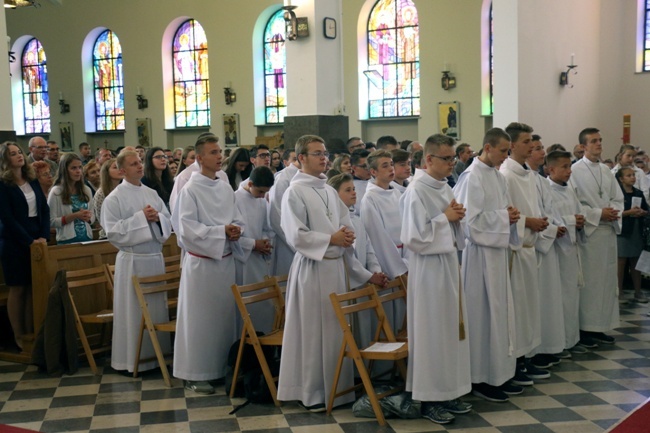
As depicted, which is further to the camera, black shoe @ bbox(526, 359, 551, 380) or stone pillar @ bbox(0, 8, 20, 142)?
stone pillar @ bbox(0, 8, 20, 142)

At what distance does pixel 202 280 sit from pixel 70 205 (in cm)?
236

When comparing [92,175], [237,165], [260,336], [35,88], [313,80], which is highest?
[35,88]

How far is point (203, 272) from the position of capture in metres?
6.34

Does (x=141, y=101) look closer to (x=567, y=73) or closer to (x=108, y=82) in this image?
(x=108, y=82)

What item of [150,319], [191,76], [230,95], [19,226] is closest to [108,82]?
[191,76]

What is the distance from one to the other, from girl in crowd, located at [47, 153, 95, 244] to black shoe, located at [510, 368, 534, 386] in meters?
4.28

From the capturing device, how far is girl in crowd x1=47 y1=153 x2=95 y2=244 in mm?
7879

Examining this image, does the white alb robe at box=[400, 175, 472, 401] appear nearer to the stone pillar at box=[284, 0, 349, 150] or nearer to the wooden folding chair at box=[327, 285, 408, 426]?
the wooden folding chair at box=[327, 285, 408, 426]

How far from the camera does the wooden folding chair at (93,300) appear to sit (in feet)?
22.6

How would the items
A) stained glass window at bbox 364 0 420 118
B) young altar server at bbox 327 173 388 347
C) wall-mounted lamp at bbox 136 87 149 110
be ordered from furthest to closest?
wall-mounted lamp at bbox 136 87 149 110 → stained glass window at bbox 364 0 420 118 → young altar server at bbox 327 173 388 347

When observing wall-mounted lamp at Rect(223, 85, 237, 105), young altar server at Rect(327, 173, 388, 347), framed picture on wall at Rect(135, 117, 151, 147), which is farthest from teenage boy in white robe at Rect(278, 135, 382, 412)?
framed picture on wall at Rect(135, 117, 151, 147)

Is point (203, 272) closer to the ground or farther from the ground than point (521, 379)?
farther from the ground

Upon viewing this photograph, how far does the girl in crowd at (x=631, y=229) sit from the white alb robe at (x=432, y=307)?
4412 millimetres

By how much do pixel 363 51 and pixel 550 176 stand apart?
12393mm
